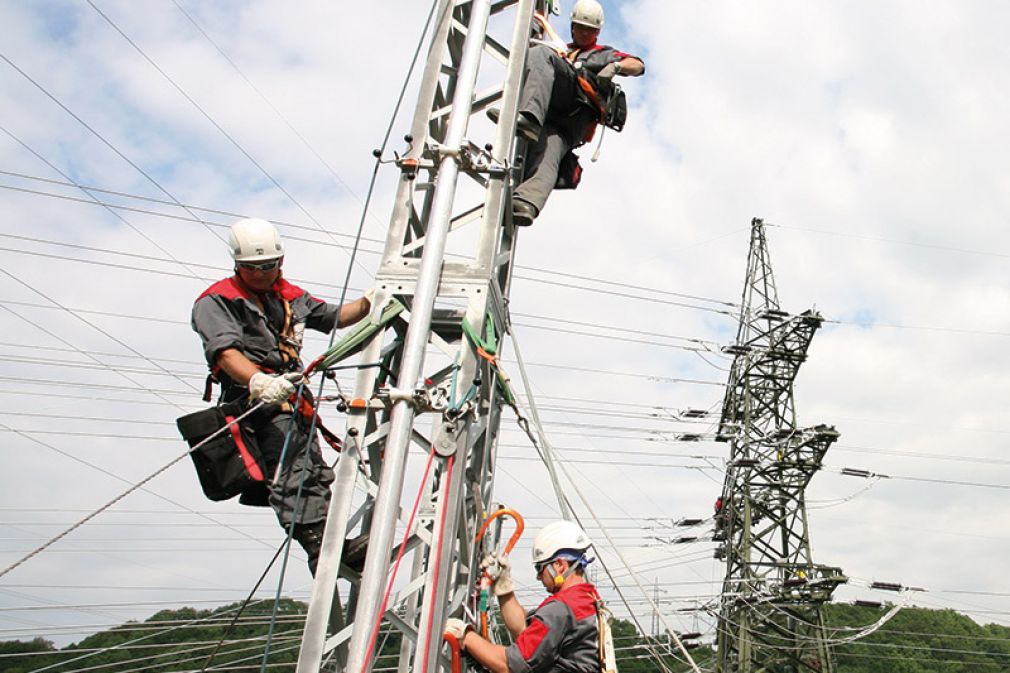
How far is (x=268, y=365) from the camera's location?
4.35 metres

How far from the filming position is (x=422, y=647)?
11.5 feet

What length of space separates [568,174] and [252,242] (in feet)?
8.10

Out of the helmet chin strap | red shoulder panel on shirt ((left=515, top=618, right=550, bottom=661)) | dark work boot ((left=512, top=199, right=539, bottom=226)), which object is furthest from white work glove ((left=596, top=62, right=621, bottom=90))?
red shoulder panel on shirt ((left=515, top=618, right=550, bottom=661))

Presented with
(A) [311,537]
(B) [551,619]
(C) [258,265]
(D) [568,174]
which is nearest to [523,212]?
(D) [568,174]

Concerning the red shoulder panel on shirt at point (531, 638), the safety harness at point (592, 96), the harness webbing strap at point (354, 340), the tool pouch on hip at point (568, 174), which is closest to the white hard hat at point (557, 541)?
the red shoulder panel on shirt at point (531, 638)

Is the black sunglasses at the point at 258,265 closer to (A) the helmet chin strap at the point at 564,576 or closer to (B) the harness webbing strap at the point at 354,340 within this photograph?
(B) the harness webbing strap at the point at 354,340

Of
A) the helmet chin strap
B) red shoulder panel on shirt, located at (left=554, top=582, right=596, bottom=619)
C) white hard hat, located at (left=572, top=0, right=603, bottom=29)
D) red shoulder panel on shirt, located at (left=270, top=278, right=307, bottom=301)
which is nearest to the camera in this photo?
red shoulder panel on shirt, located at (left=554, top=582, right=596, bottom=619)

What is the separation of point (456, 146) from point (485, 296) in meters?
0.79

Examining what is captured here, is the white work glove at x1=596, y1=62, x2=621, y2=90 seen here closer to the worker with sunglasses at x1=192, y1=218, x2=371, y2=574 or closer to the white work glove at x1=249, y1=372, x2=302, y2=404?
the worker with sunglasses at x1=192, y1=218, x2=371, y2=574

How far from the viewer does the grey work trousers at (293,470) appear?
4.04 meters

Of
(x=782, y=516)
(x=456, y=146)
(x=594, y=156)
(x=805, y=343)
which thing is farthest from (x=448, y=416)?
(x=805, y=343)

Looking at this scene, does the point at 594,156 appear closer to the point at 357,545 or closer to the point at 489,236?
the point at 489,236

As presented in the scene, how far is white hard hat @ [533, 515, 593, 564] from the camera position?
13.8 ft

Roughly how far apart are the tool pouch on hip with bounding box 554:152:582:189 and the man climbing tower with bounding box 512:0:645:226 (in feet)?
0.15
